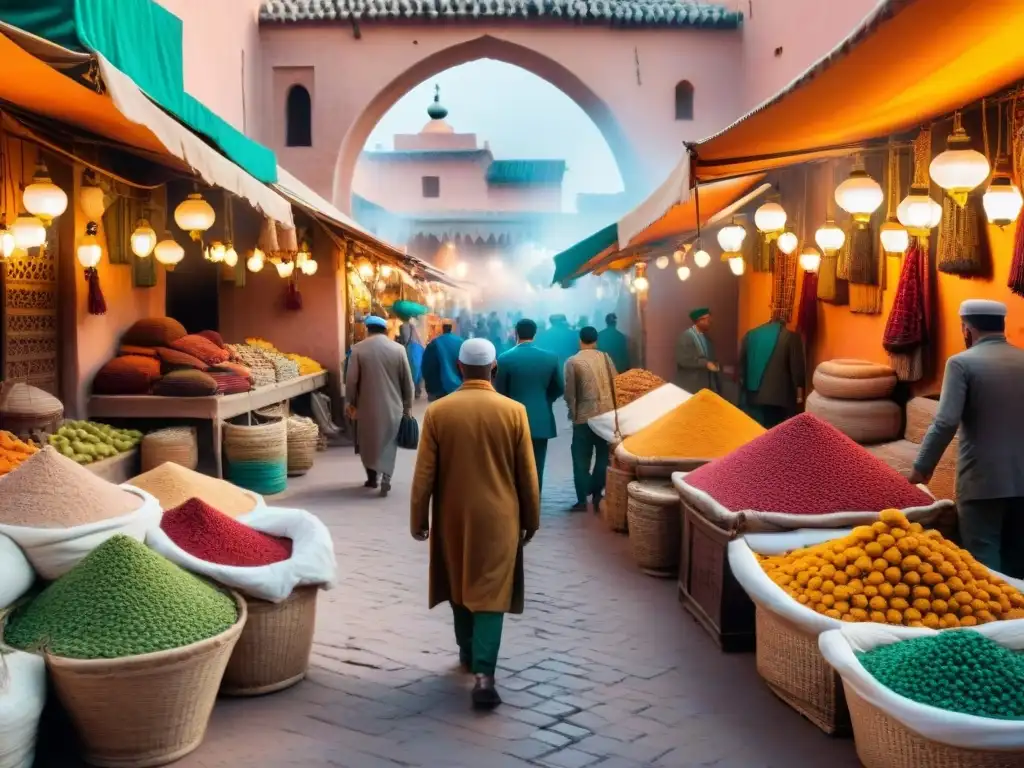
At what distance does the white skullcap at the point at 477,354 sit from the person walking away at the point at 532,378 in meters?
3.34

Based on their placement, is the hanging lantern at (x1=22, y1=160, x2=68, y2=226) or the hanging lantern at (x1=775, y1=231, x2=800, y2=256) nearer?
the hanging lantern at (x1=22, y1=160, x2=68, y2=226)

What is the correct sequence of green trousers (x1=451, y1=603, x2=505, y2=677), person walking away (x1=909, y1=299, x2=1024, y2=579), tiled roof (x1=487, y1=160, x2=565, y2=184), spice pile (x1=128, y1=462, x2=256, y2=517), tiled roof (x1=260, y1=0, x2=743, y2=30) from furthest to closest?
tiled roof (x1=487, y1=160, x2=565, y2=184), tiled roof (x1=260, y1=0, x2=743, y2=30), spice pile (x1=128, y1=462, x2=256, y2=517), person walking away (x1=909, y1=299, x2=1024, y2=579), green trousers (x1=451, y1=603, x2=505, y2=677)

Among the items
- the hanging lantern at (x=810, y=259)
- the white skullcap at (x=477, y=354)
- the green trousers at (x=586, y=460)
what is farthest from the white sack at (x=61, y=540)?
the hanging lantern at (x=810, y=259)

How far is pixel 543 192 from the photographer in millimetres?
37344

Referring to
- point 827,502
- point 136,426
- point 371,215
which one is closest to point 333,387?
point 136,426

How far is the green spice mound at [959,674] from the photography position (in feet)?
9.46

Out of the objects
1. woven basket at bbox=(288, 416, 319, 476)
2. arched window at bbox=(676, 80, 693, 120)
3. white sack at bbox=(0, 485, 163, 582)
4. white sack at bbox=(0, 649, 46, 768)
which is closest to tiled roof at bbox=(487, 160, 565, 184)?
arched window at bbox=(676, 80, 693, 120)

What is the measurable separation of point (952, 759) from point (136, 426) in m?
7.22

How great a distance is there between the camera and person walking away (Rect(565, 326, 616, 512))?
8.00 m

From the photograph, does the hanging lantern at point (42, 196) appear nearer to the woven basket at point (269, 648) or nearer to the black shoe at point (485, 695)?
the woven basket at point (269, 648)

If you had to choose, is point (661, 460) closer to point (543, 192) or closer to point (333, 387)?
point (333, 387)

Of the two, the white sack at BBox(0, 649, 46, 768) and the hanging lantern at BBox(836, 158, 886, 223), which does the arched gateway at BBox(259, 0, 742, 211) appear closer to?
the hanging lantern at BBox(836, 158, 886, 223)

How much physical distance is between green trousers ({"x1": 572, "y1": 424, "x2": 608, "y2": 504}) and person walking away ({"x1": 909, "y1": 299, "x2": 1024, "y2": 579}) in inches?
144

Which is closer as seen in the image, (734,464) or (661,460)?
(734,464)
